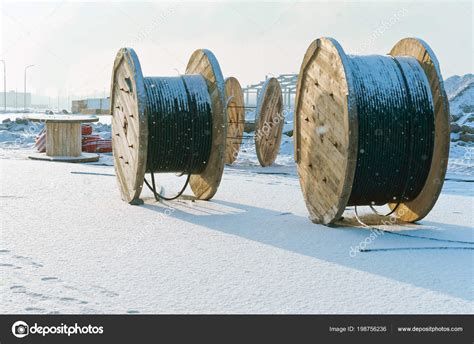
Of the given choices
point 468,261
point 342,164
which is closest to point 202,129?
point 342,164

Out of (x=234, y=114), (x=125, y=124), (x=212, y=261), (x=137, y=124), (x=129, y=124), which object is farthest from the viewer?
(x=234, y=114)

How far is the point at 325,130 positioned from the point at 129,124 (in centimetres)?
264

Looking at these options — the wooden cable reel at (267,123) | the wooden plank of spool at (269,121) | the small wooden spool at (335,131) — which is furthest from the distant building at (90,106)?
the small wooden spool at (335,131)

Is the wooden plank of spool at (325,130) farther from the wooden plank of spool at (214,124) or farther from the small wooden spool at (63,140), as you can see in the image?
the small wooden spool at (63,140)

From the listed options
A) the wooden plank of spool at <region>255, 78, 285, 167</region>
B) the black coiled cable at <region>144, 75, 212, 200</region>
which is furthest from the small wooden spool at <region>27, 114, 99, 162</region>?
the black coiled cable at <region>144, 75, 212, 200</region>

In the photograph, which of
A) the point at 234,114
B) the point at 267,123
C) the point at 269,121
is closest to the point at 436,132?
the point at 267,123

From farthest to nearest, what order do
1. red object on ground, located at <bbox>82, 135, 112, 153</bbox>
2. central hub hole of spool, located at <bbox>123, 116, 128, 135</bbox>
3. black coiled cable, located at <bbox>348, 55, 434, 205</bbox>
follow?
red object on ground, located at <bbox>82, 135, 112, 153</bbox>
central hub hole of spool, located at <bbox>123, 116, 128, 135</bbox>
black coiled cable, located at <bbox>348, 55, 434, 205</bbox>

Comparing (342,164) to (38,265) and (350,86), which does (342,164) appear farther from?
(38,265)

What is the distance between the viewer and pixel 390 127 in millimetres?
6418

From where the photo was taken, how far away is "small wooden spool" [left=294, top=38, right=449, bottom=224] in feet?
20.5

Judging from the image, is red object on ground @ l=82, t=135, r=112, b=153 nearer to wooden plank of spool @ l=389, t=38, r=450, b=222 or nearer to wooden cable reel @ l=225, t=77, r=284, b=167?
wooden cable reel @ l=225, t=77, r=284, b=167

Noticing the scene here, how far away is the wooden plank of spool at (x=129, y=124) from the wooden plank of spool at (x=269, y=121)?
17.1 feet

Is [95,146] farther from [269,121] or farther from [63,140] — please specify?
[269,121]

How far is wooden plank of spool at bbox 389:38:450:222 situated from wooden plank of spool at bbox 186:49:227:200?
2.40 meters
